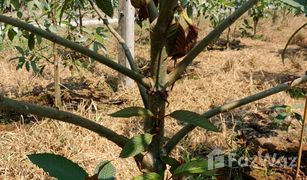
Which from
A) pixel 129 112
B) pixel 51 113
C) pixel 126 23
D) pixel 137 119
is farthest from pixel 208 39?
pixel 126 23

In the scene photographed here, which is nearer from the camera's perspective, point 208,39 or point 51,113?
point 51,113

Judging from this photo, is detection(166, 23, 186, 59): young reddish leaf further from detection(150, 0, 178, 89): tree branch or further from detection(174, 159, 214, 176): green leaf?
detection(174, 159, 214, 176): green leaf

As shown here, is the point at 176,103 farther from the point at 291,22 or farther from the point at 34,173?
the point at 291,22

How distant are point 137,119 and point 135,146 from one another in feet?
10.00

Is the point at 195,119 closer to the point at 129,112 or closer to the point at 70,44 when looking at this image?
the point at 129,112

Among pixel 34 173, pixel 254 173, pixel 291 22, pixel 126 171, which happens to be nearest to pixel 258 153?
pixel 254 173

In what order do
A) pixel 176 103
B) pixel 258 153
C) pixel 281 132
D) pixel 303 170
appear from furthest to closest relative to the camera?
pixel 176 103
pixel 281 132
pixel 258 153
pixel 303 170

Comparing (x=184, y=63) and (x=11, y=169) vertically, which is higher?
(x=184, y=63)

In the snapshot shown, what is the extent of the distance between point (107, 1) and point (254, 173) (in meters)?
2.12

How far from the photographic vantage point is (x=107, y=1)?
2.12 feet

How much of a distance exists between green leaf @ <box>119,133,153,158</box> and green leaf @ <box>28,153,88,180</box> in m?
0.08

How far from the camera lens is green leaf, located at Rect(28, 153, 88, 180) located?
0.53 meters

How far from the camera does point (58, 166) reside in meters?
0.54

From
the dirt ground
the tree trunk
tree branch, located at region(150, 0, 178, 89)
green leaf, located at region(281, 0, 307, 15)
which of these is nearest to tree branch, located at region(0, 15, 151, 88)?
tree branch, located at region(150, 0, 178, 89)
